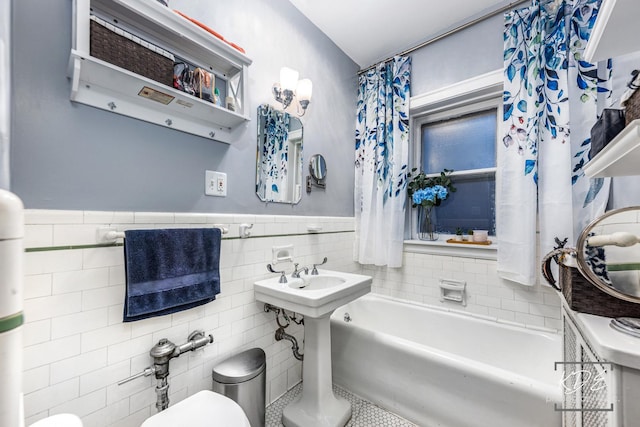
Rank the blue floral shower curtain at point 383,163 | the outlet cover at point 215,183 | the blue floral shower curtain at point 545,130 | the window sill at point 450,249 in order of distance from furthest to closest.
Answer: the blue floral shower curtain at point 383,163 < the window sill at point 450,249 < the blue floral shower curtain at point 545,130 < the outlet cover at point 215,183

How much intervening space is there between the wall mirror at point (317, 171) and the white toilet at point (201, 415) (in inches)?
53.0

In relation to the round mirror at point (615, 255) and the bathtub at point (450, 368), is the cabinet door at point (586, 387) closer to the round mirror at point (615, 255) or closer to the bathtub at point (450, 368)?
the bathtub at point (450, 368)

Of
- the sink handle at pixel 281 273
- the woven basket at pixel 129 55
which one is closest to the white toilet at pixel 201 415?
the sink handle at pixel 281 273

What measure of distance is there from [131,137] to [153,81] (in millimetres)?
255

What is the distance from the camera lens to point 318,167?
2027 millimetres

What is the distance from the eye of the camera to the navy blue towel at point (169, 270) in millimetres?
996

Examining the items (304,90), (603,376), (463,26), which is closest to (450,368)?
(603,376)

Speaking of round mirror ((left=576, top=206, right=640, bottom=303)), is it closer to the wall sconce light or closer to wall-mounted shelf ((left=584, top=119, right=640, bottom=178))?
wall-mounted shelf ((left=584, top=119, right=640, bottom=178))

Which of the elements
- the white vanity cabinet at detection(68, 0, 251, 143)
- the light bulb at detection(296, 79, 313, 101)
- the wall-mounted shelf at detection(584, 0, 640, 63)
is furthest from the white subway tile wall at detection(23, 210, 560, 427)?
the wall-mounted shelf at detection(584, 0, 640, 63)

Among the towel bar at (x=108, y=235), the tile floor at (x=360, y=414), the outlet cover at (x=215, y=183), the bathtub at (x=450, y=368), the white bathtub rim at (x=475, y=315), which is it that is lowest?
the tile floor at (x=360, y=414)

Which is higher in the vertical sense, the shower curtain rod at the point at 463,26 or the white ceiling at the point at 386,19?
the white ceiling at the point at 386,19

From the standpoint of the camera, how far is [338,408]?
58.4 inches

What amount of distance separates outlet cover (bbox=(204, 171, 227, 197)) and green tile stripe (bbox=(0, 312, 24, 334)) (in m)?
0.93

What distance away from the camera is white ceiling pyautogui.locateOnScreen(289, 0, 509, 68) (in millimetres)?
1796
